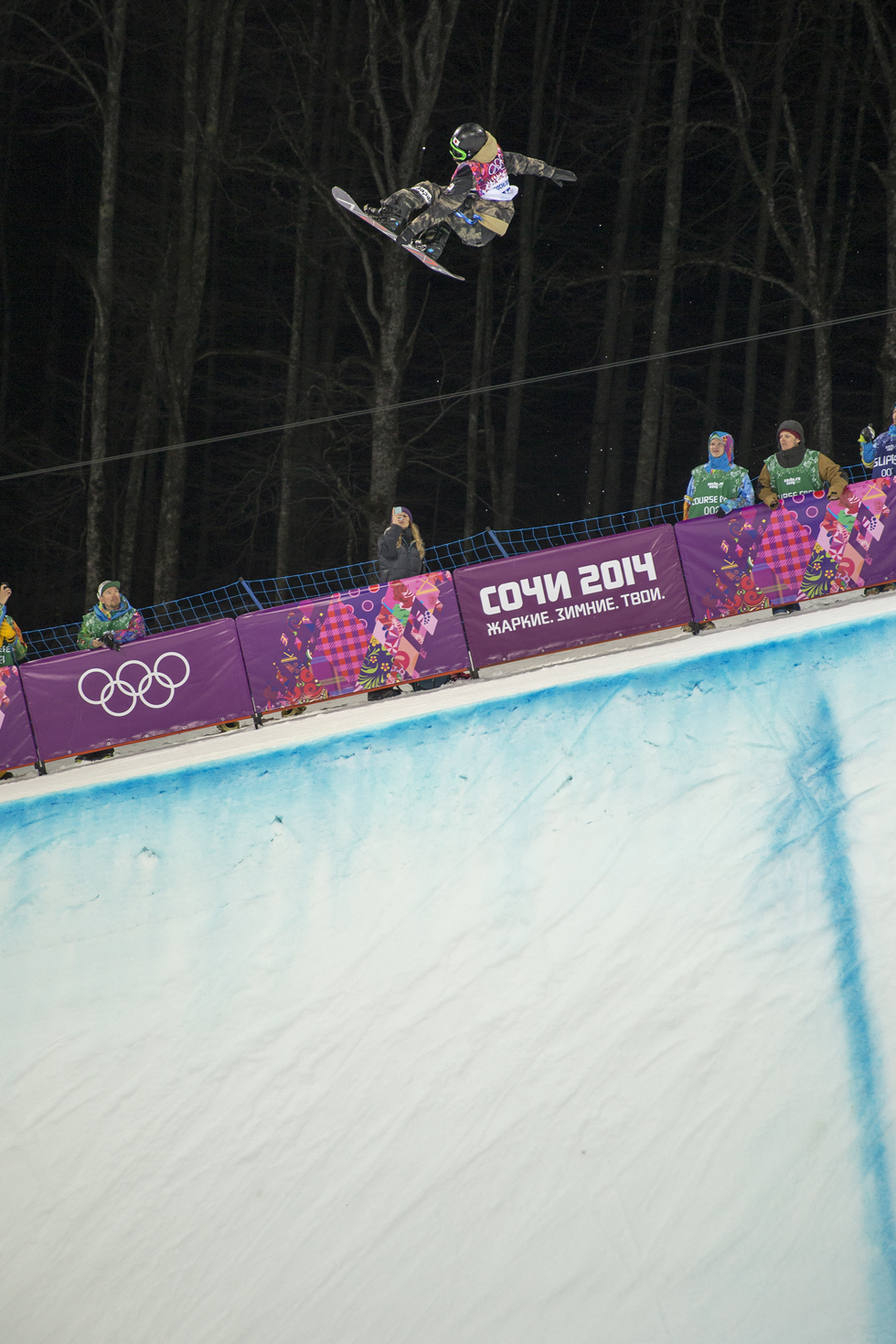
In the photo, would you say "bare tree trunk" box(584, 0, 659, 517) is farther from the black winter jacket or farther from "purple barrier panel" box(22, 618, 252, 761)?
"purple barrier panel" box(22, 618, 252, 761)

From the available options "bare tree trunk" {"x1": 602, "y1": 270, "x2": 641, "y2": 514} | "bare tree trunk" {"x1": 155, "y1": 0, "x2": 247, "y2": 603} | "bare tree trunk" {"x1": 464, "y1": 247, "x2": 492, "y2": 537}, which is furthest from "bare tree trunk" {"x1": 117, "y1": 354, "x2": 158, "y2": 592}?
"bare tree trunk" {"x1": 602, "y1": 270, "x2": 641, "y2": 514}

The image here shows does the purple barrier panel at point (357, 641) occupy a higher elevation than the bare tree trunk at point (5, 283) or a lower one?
lower

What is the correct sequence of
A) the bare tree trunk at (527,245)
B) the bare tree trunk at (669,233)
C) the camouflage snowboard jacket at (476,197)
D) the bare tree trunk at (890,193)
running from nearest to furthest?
the camouflage snowboard jacket at (476,197)
the bare tree trunk at (890,193)
the bare tree trunk at (669,233)
the bare tree trunk at (527,245)

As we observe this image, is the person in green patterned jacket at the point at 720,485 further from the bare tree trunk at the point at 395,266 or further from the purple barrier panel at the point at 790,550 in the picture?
the bare tree trunk at the point at 395,266

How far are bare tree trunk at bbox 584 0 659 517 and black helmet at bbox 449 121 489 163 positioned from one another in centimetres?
1194

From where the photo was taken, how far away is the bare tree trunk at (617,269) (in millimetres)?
18938

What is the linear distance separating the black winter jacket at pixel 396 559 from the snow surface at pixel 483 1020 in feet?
4.49

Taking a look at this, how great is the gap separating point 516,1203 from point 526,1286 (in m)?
0.60

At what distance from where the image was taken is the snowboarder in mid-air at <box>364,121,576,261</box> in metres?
7.63

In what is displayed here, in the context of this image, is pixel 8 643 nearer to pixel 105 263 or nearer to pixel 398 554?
pixel 398 554

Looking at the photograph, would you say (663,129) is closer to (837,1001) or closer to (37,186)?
(37,186)

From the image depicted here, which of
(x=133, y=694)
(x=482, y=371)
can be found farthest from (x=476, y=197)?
(x=482, y=371)

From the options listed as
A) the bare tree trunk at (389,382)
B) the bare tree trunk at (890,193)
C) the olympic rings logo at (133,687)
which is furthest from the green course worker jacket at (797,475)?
the bare tree trunk at (389,382)

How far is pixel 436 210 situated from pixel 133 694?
4.81m
